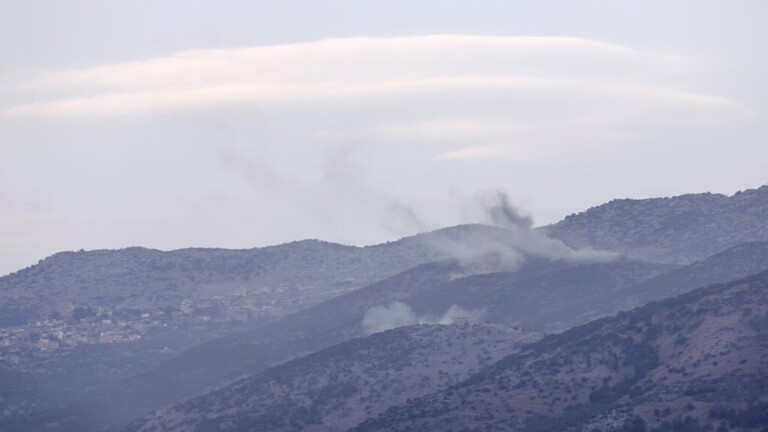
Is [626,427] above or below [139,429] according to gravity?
below

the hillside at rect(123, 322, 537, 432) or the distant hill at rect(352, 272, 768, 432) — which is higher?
the hillside at rect(123, 322, 537, 432)

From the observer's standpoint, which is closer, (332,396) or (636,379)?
(636,379)

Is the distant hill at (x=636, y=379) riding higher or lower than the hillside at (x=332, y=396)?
lower

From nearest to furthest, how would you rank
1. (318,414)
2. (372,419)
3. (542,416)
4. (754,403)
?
(754,403) → (542,416) → (372,419) → (318,414)

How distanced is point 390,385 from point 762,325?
47.1 metres

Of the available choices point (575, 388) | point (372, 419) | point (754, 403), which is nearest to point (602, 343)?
point (575, 388)

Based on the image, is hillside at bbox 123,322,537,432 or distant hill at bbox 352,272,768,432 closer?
distant hill at bbox 352,272,768,432

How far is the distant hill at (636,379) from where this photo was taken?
14238cm

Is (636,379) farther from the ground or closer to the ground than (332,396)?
closer to the ground

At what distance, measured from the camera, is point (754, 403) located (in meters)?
137

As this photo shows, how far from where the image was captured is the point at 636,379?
162 meters

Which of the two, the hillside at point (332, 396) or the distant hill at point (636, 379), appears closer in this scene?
the distant hill at point (636, 379)

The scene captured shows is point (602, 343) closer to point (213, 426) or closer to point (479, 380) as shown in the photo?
point (479, 380)

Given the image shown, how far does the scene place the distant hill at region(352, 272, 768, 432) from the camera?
142375 millimetres
